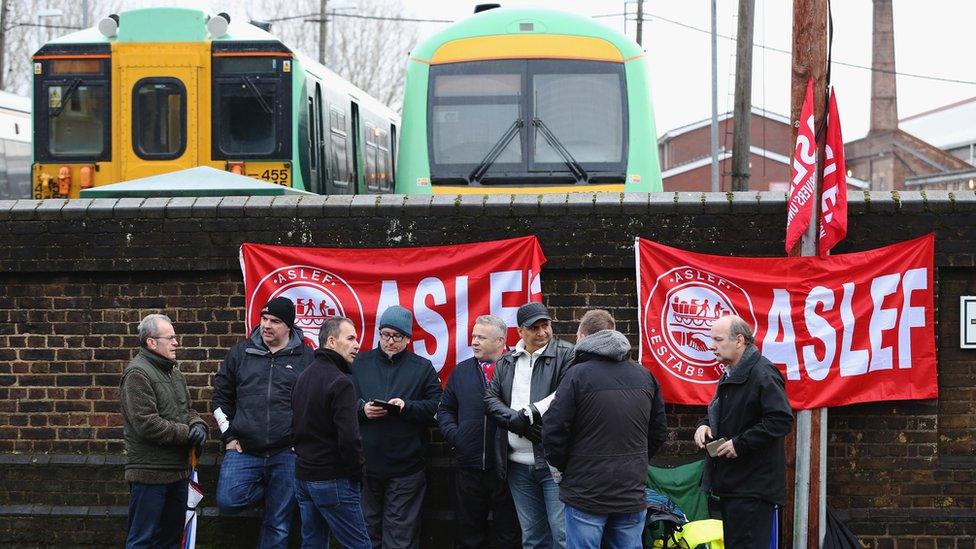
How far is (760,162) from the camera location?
5250cm

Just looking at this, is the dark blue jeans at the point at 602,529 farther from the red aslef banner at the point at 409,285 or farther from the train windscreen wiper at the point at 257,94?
the train windscreen wiper at the point at 257,94

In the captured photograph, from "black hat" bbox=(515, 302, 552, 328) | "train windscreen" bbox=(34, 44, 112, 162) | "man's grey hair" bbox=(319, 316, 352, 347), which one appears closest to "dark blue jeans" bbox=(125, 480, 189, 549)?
"man's grey hair" bbox=(319, 316, 352, 347)

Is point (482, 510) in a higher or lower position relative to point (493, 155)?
lower

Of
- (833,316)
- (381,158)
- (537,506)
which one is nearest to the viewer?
(537,506)

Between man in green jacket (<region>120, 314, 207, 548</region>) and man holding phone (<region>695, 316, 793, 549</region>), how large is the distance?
9.92 ft

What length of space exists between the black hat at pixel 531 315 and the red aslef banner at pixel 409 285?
3.46 ft

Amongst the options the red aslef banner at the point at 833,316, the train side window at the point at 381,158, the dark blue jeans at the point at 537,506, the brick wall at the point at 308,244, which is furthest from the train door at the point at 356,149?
the dark blue jeans at the point at 537,506

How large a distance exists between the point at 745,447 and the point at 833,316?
6.18 ft

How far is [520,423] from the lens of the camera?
679 cm

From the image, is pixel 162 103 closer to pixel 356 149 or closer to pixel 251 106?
pixel 251 106

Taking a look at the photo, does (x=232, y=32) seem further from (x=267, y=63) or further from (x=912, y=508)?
(x=912, y=508)

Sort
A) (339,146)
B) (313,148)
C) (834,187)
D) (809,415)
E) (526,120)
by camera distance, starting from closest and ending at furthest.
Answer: (834,187) < (809,415) < (526,120) < (313,148) < (339,146)

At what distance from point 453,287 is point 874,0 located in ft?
189

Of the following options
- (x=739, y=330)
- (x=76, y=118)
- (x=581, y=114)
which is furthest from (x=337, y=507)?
(x=76, y=118)
